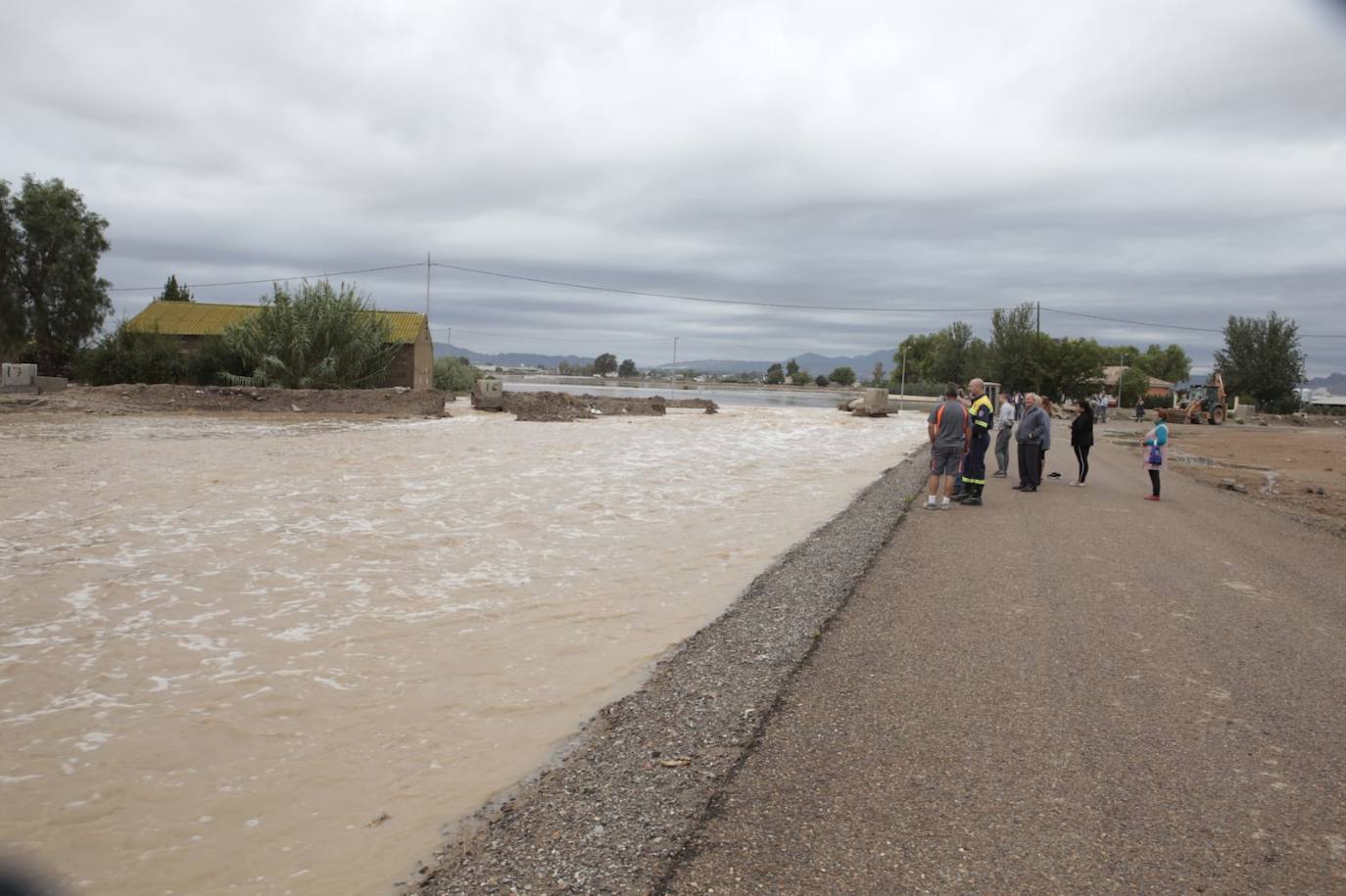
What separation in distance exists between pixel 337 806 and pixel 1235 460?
1178 inches

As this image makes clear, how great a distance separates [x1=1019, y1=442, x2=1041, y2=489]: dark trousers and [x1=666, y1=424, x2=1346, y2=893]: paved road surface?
6.96m

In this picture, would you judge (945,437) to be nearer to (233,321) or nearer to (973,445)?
(973,445)

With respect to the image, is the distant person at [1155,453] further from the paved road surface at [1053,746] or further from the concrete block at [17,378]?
the concrete block at [17,378]

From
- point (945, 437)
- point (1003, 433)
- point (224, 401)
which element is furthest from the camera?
point (224, 401)

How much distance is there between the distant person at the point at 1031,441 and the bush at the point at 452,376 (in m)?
56.0

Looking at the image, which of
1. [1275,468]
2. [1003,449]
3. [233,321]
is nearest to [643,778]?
[1003,449]

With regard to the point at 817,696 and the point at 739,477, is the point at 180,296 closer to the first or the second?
the point at 739,477

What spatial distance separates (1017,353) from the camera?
73.9 meters

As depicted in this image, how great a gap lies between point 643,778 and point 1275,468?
27053mm

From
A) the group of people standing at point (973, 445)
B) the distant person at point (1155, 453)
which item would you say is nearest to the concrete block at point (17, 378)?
the group of people standing at point (973, 445)

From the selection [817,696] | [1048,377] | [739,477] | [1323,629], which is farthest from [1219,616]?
[1048,377]

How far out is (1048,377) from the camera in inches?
3132

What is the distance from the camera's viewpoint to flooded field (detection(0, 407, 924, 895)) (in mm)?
3928

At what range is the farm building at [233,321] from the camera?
157ft
